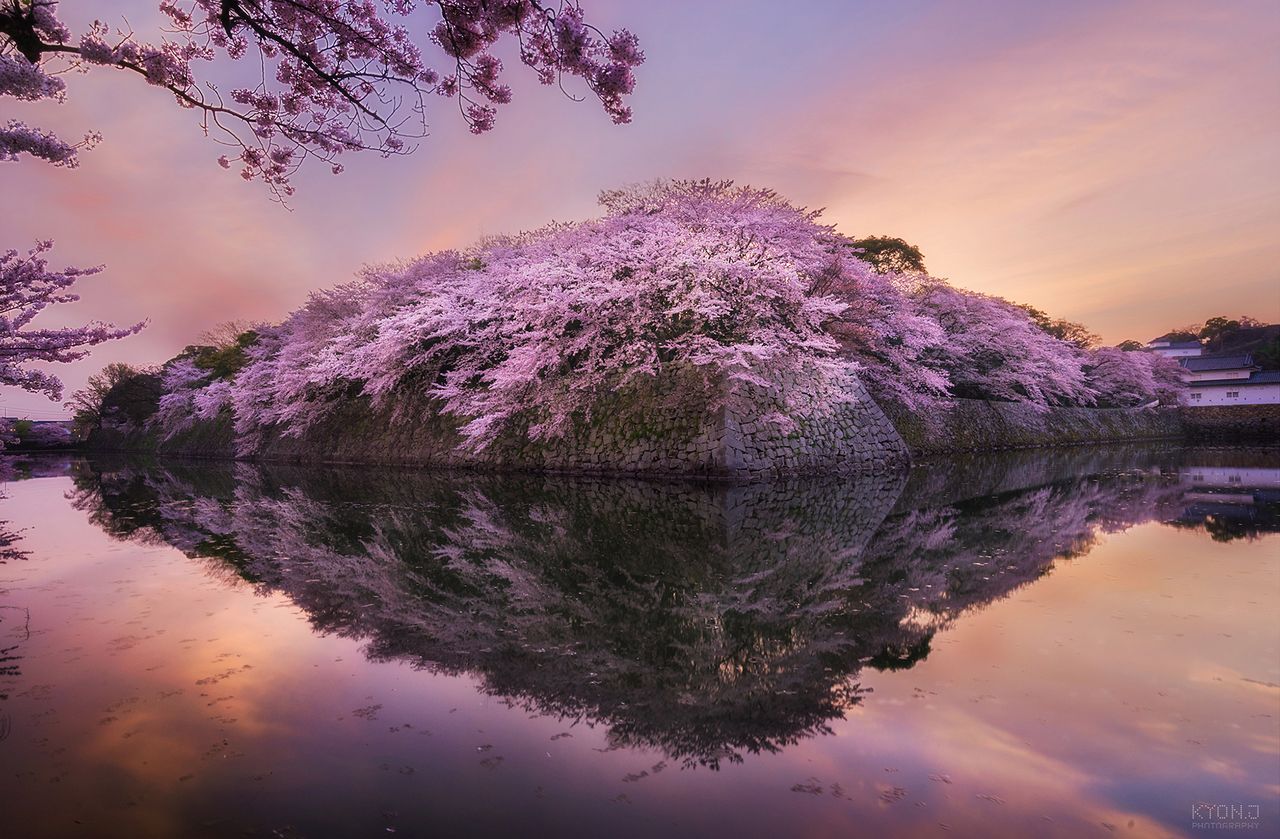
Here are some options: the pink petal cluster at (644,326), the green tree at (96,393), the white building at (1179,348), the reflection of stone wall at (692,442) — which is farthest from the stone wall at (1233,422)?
the green tree at (96,393)

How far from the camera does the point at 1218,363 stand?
169ft

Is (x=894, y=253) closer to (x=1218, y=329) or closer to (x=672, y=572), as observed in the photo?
(x=672, y=572)

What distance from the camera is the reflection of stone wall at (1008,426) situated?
79.9ft

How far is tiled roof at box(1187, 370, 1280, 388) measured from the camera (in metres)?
47.8

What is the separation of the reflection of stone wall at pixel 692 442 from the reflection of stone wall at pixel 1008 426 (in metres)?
5.80

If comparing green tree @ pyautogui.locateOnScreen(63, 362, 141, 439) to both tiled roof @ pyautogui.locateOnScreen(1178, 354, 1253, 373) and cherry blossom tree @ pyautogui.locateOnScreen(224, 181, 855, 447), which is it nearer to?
cherry blossom tree @ pyautogui.locateOnScreen(224, 181, 855, 447)

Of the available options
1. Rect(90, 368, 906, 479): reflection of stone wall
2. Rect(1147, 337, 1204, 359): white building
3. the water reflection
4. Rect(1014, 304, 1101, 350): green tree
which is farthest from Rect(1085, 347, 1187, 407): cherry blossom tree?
the water reflection

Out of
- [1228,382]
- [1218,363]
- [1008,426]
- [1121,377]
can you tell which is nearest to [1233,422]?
[1121,377]

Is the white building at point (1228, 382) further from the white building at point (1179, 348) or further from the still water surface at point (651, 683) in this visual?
the still water surface at point (651, 683)

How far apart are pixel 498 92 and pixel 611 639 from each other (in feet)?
18.2

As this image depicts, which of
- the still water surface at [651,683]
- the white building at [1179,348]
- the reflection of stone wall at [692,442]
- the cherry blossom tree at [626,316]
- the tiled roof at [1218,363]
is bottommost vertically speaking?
the still water surface at [651,683]

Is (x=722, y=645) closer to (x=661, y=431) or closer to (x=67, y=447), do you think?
(x=661, y=431)

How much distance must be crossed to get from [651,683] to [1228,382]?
65536 mm

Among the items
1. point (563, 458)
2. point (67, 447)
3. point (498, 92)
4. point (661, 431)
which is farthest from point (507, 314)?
point (67, 447)
